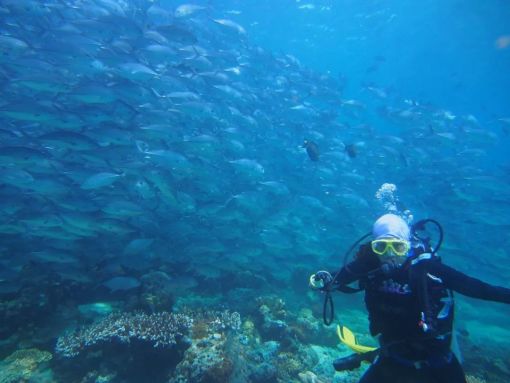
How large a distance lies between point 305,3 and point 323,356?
3830cm

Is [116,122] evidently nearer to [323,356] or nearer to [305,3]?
[323,356]

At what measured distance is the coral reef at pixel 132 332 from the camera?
5.88 metres

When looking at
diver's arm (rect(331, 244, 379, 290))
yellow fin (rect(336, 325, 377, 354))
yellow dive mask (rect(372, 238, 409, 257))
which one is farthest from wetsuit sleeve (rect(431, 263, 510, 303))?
yellow fin (rect(336, 325, 377, 354))

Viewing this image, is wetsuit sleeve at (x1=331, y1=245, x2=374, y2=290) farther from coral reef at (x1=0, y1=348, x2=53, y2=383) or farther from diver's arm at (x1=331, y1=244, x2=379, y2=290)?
coral reef at (x1=0, y1=348, x2=53, y2=383)

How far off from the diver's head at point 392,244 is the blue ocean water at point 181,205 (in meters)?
3.47

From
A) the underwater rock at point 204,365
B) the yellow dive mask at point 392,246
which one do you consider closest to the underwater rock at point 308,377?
the underwater rock at point 204,365

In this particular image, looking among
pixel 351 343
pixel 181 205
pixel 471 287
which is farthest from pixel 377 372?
pixel 181 205

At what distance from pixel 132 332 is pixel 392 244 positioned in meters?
4.83

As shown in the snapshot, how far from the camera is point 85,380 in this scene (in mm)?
5918

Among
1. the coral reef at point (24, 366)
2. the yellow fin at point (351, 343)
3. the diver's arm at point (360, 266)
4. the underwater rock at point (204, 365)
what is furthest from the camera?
the coral reef at point (24, 366)

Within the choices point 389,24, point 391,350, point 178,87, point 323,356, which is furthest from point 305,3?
point 391,350

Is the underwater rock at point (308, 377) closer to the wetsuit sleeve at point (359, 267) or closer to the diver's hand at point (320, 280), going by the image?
the diver's hand at point (320, 280)

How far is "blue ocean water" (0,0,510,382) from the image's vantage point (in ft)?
22.1

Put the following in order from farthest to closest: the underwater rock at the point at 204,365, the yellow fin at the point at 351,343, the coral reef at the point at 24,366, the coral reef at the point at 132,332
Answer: the coral reef at the point at 24,366
the coral reef at the point at 132,332
the underwater rock at the point at 204,365
the yellow fin at the point at 351,343
